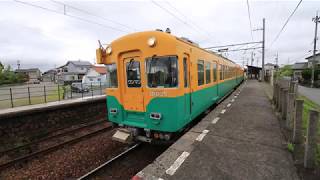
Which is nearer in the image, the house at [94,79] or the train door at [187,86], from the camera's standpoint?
the train door at [187,86]

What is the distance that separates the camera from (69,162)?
5.30 meters

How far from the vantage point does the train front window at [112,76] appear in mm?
4930

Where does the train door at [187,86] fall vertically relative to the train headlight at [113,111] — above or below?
above

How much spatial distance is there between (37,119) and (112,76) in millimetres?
5511

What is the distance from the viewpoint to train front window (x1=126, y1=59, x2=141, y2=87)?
4.58 m

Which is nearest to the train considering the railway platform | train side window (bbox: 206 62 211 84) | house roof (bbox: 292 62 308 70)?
the railway platform

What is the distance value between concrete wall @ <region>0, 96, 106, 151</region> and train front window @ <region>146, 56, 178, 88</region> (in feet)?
21.6

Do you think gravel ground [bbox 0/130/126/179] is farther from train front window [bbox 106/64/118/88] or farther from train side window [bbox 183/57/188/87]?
train side window [bbox 183/57/188/87]

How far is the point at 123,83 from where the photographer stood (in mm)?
4824

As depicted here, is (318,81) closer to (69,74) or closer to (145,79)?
(145,79)

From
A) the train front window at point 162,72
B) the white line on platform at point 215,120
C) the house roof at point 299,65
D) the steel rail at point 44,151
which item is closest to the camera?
the train front window at point 162,72

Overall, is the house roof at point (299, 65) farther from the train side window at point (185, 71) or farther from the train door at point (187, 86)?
the train side window at point (185, 71)

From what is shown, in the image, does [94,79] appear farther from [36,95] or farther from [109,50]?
[109,50]

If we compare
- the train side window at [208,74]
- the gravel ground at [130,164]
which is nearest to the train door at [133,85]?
the gravel ground at [130,164]
